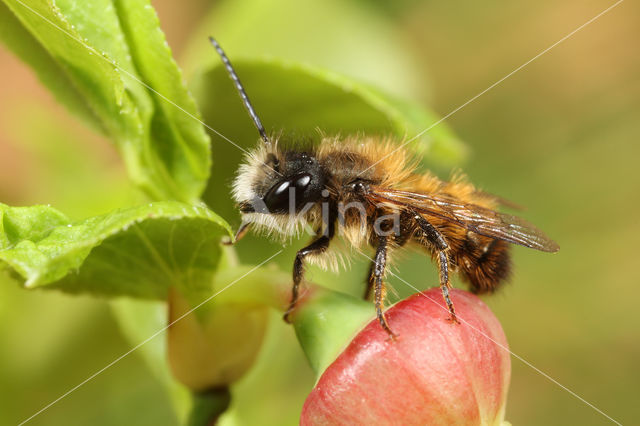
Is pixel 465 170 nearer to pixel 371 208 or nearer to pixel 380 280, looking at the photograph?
pixel 371 208

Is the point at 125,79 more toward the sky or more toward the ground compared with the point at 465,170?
more toward the ground

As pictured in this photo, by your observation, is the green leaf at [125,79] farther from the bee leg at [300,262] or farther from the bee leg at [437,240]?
the bee leg at [437,240]

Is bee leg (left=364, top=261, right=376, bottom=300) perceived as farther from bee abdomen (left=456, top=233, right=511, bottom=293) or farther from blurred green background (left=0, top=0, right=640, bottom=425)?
blurred green background (left=0, top=0, right=640, bottom=425)

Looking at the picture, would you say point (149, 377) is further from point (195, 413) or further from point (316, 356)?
point (316, 356)

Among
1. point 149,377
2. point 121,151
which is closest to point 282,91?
point 121,151

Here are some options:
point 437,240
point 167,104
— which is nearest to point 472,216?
point 437,240

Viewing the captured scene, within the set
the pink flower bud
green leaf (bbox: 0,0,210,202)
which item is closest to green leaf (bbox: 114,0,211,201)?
green leaf (bbox: 0,0,210,202)
